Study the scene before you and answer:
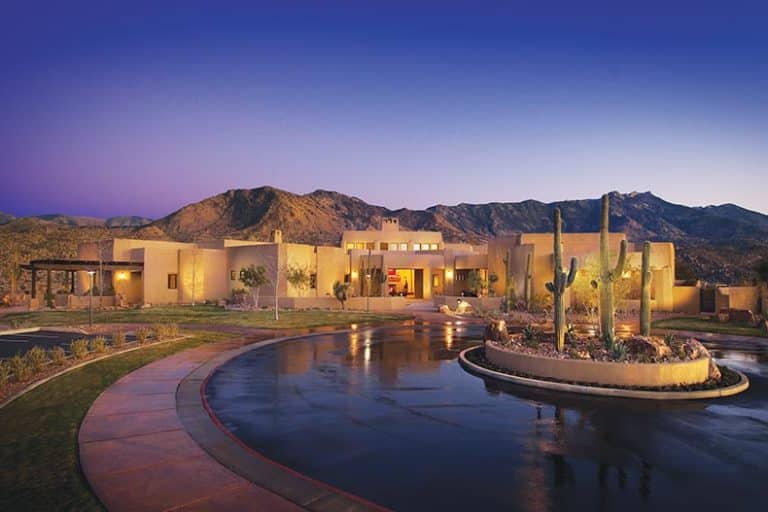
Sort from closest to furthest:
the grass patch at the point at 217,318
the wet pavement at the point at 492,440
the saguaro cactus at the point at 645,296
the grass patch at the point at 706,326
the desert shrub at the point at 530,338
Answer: the wet pavement at the point at 492,440 → the saguaro cactus at the point at 645,296 → the desert shrub at the point at 530,338 → the grass patch at the point at 706,326 → the grass patch at the point at 217,318

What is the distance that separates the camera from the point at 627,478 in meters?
6.94

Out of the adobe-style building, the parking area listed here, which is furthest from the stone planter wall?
the adobe-style building

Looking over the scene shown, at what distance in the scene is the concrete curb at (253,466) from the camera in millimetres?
5906

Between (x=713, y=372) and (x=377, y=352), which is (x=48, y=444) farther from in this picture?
(x=713, y=372)

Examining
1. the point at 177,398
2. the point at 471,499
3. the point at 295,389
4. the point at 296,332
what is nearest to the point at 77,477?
the point at 177,398

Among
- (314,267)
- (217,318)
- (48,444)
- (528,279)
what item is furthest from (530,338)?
(314,267)

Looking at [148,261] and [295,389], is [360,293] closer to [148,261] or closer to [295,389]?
[148,261]

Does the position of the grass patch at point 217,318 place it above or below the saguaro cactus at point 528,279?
below

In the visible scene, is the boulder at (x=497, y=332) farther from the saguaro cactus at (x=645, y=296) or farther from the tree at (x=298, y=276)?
the tree at (x=298, y=276)

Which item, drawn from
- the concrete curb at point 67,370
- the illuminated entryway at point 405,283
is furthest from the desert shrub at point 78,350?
the illuminated entryway at point 405,283

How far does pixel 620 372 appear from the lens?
39.8ft

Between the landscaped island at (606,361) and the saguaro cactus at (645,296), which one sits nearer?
the landscaped island at (606,361)

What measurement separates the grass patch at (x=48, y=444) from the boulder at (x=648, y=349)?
41.8 ft

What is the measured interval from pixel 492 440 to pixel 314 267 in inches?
1498
